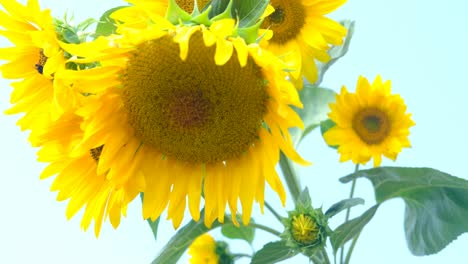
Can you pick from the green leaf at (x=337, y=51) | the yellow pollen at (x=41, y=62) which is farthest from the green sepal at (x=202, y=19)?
the green leaf at (x=337, y=51)

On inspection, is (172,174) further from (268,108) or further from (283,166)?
(283,166)

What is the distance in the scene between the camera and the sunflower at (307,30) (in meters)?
1.53

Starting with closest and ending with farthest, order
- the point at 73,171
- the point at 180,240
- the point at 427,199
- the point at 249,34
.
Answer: the point at 249,34 → the point at 73,171 → the point at 180,240 → the point at 427,199

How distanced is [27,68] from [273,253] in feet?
2.00

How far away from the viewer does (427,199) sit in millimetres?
1612

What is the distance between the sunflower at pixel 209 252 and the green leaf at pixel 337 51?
56 centimetres

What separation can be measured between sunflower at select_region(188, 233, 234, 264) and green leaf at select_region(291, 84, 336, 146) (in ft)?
1.14

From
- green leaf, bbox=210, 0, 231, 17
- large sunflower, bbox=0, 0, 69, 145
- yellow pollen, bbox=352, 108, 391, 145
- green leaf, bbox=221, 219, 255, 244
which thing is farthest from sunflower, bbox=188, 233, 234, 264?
green leaf, bbox=210, 0, 231, 17

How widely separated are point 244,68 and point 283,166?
538 millimetres

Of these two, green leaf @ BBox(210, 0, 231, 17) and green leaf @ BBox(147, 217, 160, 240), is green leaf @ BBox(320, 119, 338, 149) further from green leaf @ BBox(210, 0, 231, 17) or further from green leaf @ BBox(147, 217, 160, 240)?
green leaf @ BBox(210, 0, 231, 17)

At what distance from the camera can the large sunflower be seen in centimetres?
131

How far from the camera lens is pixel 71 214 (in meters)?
1.29

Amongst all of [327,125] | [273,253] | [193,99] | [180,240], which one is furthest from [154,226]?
[327,125]

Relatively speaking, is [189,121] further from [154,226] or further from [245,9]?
[154,226]
